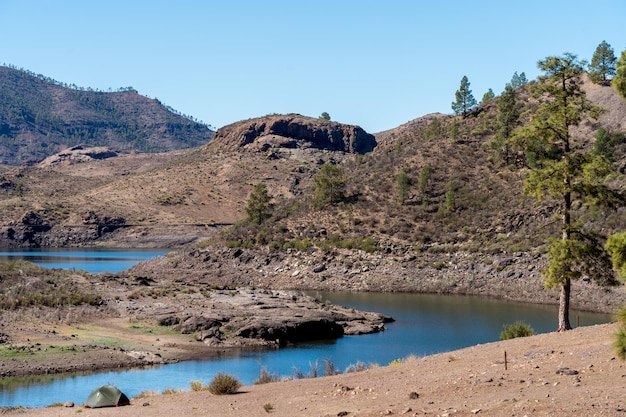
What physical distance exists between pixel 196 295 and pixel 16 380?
90.2 feet

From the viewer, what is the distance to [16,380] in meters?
34.9

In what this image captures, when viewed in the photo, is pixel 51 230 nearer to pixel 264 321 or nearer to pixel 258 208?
pixel 258 208

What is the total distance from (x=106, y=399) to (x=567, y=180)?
18983mm

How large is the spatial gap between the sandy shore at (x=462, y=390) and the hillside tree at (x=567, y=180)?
3.81m

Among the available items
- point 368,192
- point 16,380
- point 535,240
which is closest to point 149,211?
point 368,192

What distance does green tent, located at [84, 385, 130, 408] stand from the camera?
23000 millimetres

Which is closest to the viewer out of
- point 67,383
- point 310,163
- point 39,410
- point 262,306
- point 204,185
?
point 39,410

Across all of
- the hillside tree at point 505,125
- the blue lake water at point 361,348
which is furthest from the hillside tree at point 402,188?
the blue lake water at point 361,348

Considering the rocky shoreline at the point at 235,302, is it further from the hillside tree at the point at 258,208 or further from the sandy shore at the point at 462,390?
the sandy shore at the point at 462,390

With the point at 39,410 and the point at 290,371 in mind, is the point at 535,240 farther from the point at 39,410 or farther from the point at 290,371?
the point at 39,410

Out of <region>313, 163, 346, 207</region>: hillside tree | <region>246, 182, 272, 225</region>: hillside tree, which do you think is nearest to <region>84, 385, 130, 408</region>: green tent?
<region>313, 163, 346, 207</region>: hillside tree

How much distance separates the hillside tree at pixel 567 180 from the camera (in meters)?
28.2

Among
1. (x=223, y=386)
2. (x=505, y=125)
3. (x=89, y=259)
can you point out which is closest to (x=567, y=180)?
(x=223, y=386)

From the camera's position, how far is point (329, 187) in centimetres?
9644
